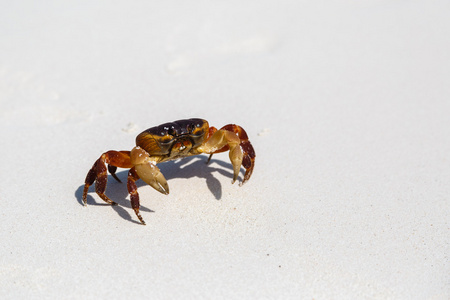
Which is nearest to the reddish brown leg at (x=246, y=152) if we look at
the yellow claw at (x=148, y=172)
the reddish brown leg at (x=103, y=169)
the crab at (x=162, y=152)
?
Result: the crab at (x=162, y=152)

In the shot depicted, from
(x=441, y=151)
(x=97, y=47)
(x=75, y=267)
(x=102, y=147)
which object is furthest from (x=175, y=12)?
(x=75, y=267)

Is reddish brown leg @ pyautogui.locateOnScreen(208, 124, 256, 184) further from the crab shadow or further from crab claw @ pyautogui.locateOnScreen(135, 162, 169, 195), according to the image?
crab claw @ pyautogui.locateOnScreen(135, 162, 169, 195)

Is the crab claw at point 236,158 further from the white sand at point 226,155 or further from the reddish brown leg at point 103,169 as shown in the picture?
the reddish brown leg at point 103,169

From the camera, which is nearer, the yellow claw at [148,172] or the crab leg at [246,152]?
the yellow claw at [148,172]

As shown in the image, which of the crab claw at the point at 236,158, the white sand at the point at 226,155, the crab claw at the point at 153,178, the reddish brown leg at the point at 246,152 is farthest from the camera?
the reddish brown leg at the point at 246,152

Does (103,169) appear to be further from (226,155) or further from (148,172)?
(226,155)

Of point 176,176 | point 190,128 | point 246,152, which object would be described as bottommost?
point 176,176

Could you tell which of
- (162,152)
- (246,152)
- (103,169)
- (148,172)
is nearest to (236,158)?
(246,152)

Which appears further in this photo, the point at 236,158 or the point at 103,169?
the point at 236,158
